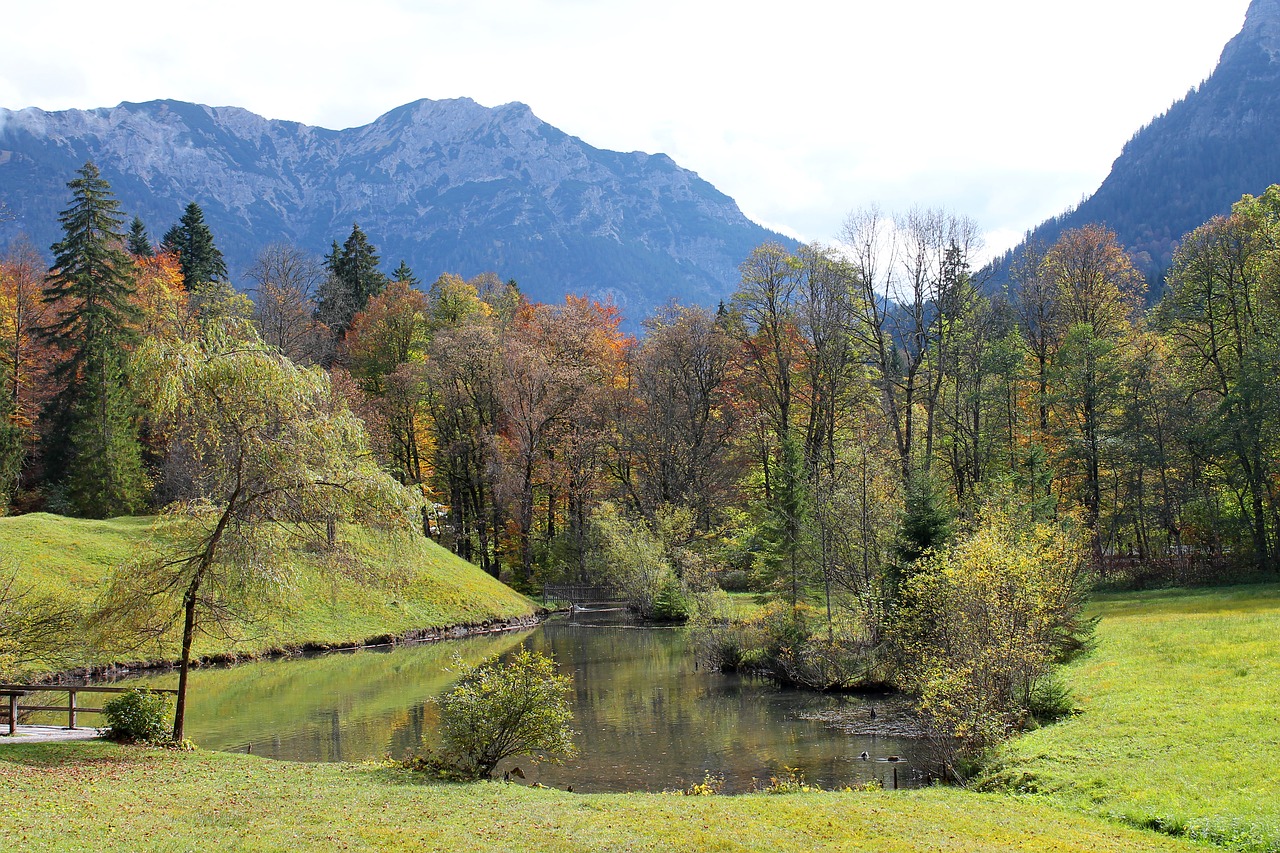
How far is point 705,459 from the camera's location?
184ft

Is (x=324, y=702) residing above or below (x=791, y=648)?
below

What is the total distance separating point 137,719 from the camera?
17.1m

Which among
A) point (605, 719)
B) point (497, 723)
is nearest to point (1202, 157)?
point (605, 719)

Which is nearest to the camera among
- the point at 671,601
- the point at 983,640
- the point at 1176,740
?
the point at 1176,740

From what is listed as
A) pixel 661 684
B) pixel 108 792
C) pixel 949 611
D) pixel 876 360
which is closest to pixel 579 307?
pixel 876 360

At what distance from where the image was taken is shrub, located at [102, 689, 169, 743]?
56.0 feet

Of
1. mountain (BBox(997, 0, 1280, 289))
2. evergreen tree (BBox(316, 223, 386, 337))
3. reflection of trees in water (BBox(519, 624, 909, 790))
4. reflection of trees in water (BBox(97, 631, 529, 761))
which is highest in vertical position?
mountain (BBox(997, 0, 1280, 289))

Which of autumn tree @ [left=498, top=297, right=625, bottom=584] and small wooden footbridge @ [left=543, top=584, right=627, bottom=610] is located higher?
autumn tree @ [left=498, top=297, right=625, bottom=584]

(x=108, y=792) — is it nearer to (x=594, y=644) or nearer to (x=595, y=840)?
(x=595, y=840)

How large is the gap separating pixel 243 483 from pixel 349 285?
202ft

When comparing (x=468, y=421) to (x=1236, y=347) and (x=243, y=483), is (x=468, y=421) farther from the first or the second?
(x=1236, y=347)

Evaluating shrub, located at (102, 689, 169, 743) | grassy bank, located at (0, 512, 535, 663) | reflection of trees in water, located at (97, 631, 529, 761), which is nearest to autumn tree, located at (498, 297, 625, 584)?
grassy bank, located at (0, 512, 535, 663)

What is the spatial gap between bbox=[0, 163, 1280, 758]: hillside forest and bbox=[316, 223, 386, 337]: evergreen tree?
0.52 metres

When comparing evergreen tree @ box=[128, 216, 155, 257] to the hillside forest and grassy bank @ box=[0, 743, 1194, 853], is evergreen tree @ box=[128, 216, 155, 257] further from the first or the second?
grassy bank @ box=[0, 743, 1194, 853]
